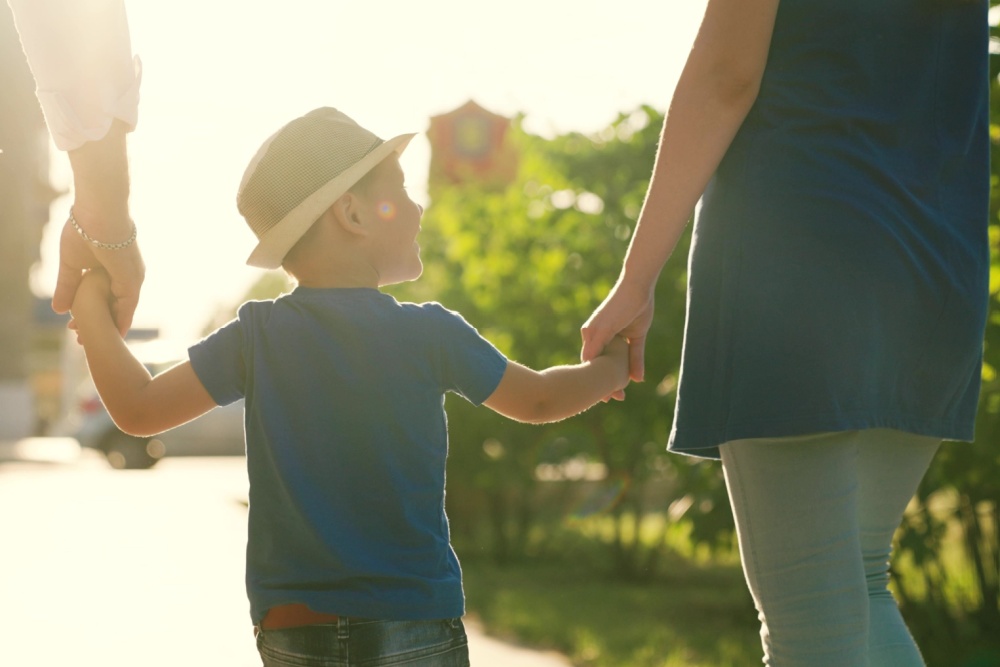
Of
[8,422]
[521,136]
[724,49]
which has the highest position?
[521,136]

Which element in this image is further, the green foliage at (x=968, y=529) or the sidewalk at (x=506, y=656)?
the sidewalk at (x=506, y=656)

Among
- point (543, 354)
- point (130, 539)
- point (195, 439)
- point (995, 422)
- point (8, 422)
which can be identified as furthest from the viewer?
point (8, 422)

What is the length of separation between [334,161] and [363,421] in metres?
0.49

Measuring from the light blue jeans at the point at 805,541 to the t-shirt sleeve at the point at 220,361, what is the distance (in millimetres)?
863

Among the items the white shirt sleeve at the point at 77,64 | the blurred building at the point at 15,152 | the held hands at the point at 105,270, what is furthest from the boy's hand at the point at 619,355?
the blurred building at the point at 15,152

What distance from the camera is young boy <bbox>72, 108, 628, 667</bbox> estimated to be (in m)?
2.17

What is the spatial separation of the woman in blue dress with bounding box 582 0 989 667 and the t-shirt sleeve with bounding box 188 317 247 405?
75 cm

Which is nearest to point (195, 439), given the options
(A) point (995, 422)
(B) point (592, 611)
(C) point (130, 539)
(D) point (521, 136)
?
(C) point (130, 539)

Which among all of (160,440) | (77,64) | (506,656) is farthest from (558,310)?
(160,440)

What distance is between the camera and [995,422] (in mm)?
4656

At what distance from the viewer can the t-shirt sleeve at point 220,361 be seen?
226 cm

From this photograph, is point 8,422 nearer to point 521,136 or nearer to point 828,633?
point 521,136

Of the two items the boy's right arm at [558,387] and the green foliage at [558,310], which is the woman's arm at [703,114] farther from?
the green foliage at [558,310]

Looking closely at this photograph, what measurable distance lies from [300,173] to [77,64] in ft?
1.60
